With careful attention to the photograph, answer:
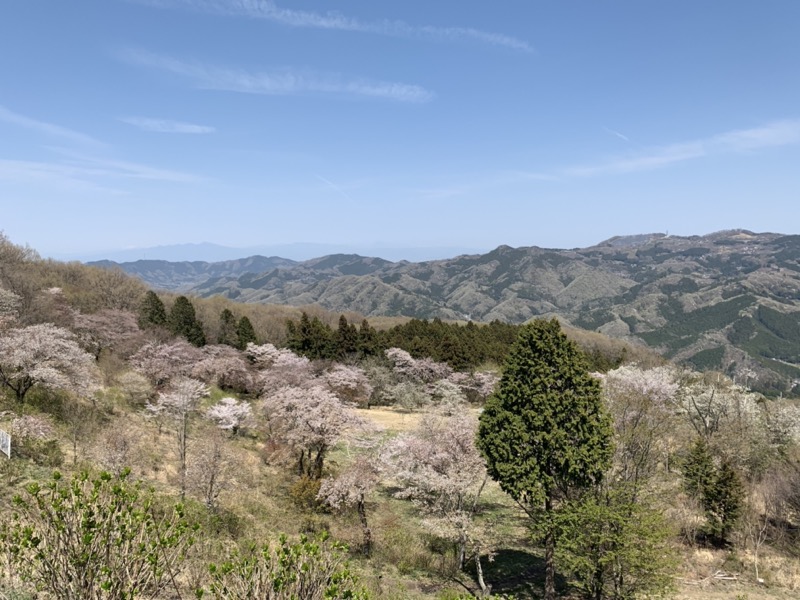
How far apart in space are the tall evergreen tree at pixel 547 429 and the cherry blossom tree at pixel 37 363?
67.4 feet

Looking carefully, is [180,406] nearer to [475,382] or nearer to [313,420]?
[313,420]

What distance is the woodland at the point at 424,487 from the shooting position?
5297 mm

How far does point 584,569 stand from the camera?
16.0 metres

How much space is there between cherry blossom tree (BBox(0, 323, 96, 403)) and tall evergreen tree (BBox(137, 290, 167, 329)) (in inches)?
1171

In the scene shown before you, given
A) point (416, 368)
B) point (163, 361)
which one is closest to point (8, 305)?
point (163, 361)

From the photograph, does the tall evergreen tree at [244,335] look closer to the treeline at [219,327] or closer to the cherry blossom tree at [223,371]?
the treeline at [219,327]

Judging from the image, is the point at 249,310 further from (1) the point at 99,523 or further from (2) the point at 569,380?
(1) the point at 99,523

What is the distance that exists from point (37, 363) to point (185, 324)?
34.7 meters

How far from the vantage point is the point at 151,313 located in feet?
180

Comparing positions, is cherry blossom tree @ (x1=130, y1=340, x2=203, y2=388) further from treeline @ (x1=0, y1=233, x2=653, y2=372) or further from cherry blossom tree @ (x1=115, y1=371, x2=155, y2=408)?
treeline @ (x1=0, y1=233, x2=653, y2=372)

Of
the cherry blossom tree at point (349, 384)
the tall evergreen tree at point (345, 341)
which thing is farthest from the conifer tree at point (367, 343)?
the cherry blossom tree at point (349, 384)

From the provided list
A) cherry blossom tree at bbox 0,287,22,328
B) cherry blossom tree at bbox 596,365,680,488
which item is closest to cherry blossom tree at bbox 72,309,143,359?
cherry blossom tree at bbox 0,287,22,328

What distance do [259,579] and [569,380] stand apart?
1518 cm

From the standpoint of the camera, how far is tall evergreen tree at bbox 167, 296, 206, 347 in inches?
2156
